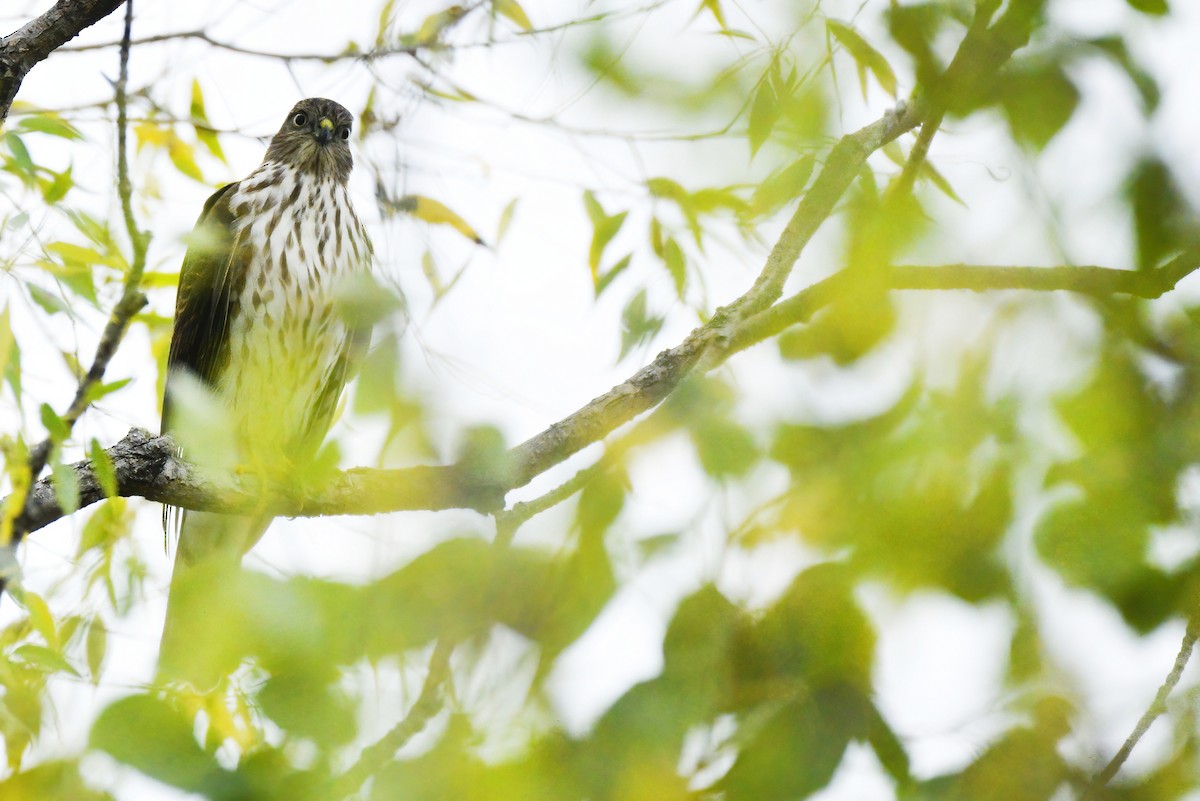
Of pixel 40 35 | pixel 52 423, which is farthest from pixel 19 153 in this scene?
pixel 52 423

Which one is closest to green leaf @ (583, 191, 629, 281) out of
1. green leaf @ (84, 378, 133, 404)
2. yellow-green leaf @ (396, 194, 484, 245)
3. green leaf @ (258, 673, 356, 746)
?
yellow-green leaf @ (396, 194, 484, 245)

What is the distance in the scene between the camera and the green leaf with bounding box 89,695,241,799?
2.08 feet

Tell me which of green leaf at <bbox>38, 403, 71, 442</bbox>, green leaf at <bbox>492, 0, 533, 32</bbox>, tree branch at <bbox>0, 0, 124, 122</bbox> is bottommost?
green leaf at <bbox>38, 403, 71, 442</bbox>

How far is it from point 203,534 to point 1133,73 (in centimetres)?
387

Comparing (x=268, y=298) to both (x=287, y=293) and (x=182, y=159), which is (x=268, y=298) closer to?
(x=287, y=293)

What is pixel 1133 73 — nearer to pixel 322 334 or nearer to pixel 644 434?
pixel 644 434

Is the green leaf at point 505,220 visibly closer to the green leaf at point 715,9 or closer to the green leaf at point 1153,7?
the green leaf at point 715,9

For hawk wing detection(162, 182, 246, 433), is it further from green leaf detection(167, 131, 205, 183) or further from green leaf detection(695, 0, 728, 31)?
green leaf detection(695, 0, 728, 31)

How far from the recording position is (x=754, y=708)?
24.0 inches

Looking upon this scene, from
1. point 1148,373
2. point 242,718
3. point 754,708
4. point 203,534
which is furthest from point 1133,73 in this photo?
point 203,534

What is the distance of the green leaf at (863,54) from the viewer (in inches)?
28.0

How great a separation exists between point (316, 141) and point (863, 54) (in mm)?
4723

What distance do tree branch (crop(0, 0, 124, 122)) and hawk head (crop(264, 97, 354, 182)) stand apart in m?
2.72

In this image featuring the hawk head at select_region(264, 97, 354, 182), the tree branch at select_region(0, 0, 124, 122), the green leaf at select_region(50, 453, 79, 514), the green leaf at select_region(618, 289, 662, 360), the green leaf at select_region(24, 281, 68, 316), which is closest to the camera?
the green leaf at select_region(618, 289, 662, 360)
